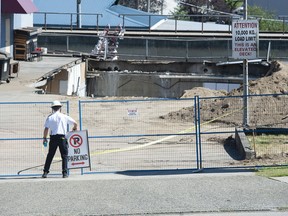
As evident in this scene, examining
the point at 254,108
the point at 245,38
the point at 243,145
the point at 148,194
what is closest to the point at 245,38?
the point at 245,38

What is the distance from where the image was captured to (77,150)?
18.1 meters

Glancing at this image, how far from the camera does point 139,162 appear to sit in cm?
2136

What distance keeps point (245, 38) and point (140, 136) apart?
4540 mm

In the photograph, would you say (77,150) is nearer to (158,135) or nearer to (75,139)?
(75,139)

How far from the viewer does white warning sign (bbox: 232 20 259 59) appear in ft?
76.4

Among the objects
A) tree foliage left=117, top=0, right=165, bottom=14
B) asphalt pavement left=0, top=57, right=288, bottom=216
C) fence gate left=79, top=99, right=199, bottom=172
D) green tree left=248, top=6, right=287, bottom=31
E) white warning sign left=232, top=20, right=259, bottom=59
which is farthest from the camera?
tree foliage left=117, top=0, right=165, bottom=14

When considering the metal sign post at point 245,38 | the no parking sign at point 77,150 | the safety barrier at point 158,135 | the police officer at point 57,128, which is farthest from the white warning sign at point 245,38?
the police officer at point 57,128

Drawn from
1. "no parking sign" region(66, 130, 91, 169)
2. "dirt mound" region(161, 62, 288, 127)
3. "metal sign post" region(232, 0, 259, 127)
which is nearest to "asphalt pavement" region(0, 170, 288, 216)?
"no parking sign" region(66, 130, 91, 169)

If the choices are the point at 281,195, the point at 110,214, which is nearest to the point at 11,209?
the point at 110,214

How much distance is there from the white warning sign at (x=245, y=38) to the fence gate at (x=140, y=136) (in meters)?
2.33

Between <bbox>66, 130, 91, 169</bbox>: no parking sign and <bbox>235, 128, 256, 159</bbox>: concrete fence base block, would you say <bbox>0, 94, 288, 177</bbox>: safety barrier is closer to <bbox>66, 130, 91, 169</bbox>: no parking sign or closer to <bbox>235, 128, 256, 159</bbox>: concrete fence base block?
<bbox>235, 128, 256, 159</bbox>: concrete fence base block

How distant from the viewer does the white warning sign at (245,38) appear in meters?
23.3

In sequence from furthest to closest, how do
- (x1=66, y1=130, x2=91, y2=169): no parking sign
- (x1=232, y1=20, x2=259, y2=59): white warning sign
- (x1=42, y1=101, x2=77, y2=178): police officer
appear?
(x1=232, y1=20, x2=259, y2=59): white warning sign → (x1=66, y1=130, x2=91, y2=169): no parking sign → (x1=42, y1=101, x2=77, y2=178): police officer

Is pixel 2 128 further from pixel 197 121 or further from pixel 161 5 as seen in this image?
pixel 161 5
